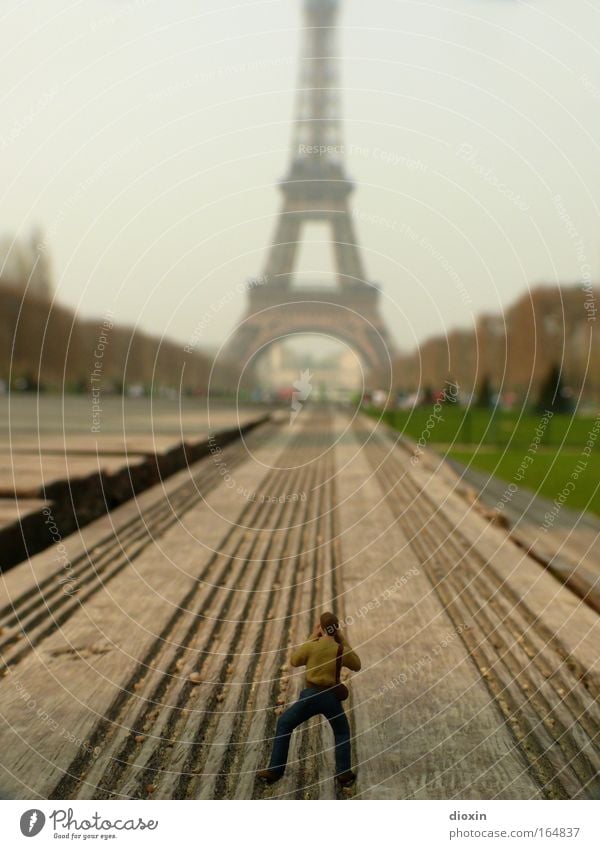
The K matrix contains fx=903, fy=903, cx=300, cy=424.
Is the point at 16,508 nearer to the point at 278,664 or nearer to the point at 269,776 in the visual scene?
the point at 278,664

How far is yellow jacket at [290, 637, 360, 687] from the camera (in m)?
4.52

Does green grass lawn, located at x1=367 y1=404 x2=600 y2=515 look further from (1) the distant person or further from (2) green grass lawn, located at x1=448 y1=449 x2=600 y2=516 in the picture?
(1) the distant person

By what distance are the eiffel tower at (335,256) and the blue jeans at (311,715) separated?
34.4 m

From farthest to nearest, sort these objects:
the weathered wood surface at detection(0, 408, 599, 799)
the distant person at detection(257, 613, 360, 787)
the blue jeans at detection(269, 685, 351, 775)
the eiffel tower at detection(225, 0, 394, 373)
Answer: the eiffel tower at detection(225, 0, 394, 373) → the weathered wood surface at detection(0, 408, 599, 799) → the blue jeans at detection(269, 685, 351, 775) → the distant person at detection(257, 613, 360, 787)

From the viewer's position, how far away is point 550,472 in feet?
75.7

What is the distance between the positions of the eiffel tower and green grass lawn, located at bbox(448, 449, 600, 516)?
13.1 m

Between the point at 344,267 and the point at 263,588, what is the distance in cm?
4627

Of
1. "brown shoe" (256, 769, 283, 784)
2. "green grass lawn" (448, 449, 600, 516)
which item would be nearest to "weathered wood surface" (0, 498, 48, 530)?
"brown shoe" (256, 769, 283, 784)

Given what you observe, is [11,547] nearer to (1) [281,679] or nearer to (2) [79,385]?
(1) [281,679]

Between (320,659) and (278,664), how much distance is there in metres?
2.37

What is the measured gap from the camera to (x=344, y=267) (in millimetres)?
54125

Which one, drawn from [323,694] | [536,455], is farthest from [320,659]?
[536,455]

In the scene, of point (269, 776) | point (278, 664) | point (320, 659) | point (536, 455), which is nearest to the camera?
point (320, 659)

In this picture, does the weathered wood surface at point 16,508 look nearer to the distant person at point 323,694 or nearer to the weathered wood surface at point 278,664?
the weathered wood surface at point 278,664
